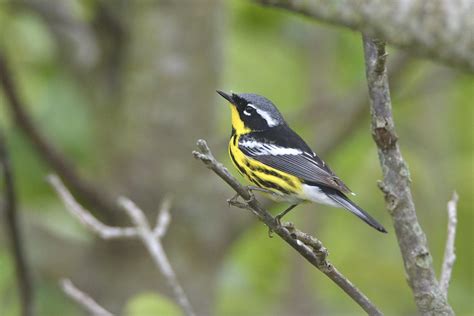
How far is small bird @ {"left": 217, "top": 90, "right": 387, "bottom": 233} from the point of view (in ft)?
11.0

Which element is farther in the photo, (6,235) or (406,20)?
(6,235)

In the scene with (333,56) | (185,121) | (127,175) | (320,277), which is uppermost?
(333,56)

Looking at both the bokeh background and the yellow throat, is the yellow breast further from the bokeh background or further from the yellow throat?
the bokeh background

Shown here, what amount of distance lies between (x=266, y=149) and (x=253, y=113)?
0.80 ft

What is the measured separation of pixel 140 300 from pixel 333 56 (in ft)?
12.6

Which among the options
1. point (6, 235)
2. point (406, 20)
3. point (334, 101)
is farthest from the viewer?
point (334, 101)

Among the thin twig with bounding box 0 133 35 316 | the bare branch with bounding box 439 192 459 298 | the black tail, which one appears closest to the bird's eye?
the black tail

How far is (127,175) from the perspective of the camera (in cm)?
480

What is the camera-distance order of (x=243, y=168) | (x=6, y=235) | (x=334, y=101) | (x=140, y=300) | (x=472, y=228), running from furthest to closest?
(x=472, y=228), (x=334, y=101), (x=6, y=235), (x=243, y=168), (x=140, y=300)

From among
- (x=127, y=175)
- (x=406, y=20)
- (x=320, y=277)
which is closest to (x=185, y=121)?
(x=127, y=175)

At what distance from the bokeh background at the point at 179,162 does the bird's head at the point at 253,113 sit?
2.61 feet

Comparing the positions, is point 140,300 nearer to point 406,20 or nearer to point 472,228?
point 406,20

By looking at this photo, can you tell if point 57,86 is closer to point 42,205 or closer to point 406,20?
point 42,205

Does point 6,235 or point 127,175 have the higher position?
point 127,175
